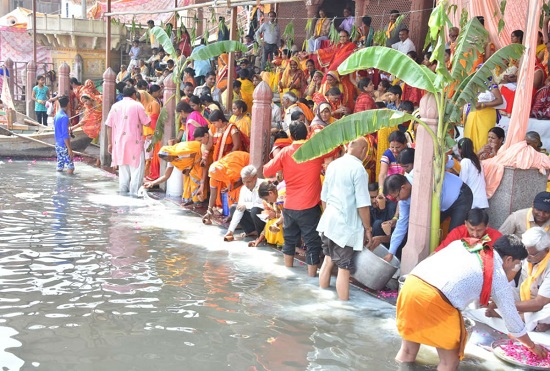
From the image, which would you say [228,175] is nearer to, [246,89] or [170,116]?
[170,116]

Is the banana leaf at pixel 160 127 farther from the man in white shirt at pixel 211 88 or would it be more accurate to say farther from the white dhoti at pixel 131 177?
the man in white shirt at pixel 211 88

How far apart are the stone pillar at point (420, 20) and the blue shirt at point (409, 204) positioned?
22.7 feet

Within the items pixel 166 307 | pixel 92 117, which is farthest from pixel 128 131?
pixel 166 307

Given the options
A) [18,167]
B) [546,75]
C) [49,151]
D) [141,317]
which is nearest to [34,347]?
[141,317]

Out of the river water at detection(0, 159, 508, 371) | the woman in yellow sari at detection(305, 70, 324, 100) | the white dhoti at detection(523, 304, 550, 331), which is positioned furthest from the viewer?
the woman in yellow sari at detection(305, 70, 324, 100)

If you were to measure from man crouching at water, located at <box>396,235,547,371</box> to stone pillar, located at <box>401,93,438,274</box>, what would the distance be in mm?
1985

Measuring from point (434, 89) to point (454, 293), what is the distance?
267 cm

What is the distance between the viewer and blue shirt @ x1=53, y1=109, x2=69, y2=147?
14.1m

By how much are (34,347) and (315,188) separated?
353 centimetres

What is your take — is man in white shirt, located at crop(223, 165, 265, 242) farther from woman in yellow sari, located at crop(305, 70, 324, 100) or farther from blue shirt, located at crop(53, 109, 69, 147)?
blue shirt, located at crop(53, 109, 69, 147)

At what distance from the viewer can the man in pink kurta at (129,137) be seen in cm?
1223

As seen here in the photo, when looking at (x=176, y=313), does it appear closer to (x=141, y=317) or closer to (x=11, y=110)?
(x=141, y=317)

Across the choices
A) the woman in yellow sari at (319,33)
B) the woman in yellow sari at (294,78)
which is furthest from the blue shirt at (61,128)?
the woman in yellow sari at (319,33)

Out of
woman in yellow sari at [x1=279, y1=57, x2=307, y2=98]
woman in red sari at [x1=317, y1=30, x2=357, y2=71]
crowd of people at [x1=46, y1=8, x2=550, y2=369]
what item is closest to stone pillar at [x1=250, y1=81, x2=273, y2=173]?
crowd of people at [x1=46, y1=8, x2=550, y2=369]
